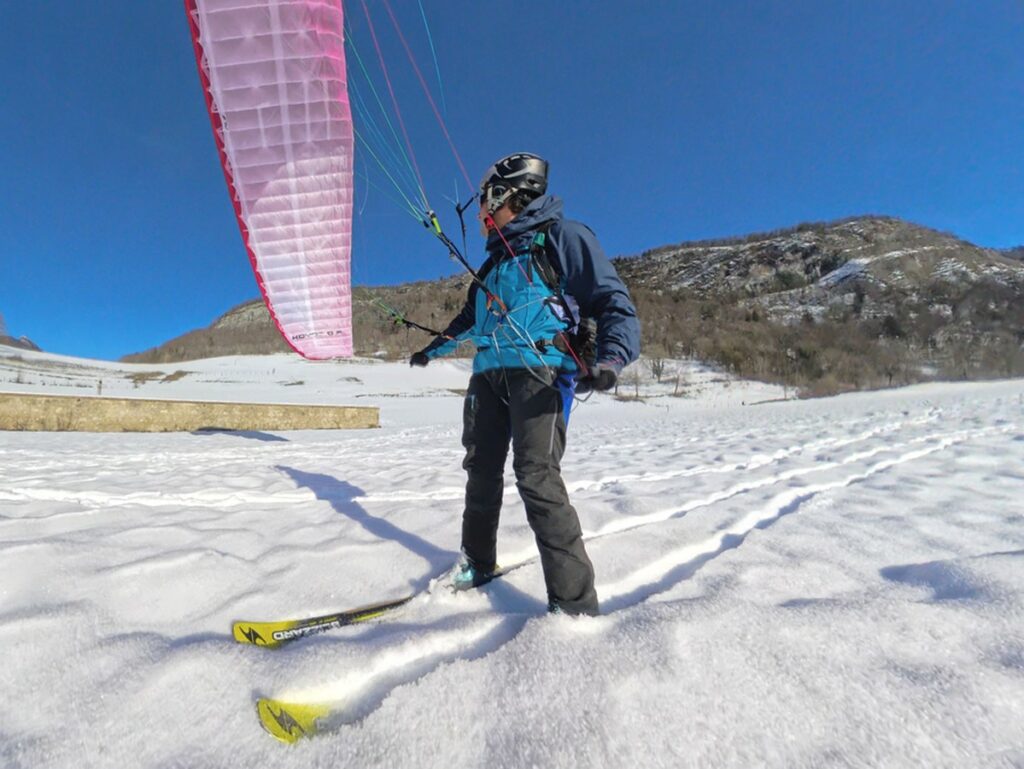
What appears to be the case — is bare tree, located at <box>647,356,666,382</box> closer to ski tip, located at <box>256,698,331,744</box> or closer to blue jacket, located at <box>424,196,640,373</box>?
blue jacket, located at <box>424,196,640,373</box>

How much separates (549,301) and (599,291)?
187 mm

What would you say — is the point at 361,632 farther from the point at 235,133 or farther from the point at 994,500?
the point at 235,133

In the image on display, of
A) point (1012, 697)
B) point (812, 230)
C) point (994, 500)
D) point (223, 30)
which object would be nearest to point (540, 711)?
point (1012, 697)

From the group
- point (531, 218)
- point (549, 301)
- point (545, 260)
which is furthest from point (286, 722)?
point (531, 218)

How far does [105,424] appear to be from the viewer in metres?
9.55

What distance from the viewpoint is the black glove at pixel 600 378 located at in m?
1.58

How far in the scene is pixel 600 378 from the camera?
160 centimetres

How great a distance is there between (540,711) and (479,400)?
1.11 meters

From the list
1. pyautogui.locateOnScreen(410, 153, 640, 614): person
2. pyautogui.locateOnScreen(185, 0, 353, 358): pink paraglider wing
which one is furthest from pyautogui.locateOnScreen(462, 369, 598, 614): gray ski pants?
Answer: pyautogui.locateOnScreen(185, 0, 353, 358): pink paraglider wing

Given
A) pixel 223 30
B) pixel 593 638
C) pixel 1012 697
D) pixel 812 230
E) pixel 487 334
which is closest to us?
pixel 1012 697

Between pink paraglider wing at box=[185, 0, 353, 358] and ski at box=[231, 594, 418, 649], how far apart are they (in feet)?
13.2

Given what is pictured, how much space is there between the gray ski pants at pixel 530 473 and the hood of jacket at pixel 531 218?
0.55m

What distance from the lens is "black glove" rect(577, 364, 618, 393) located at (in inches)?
62.4

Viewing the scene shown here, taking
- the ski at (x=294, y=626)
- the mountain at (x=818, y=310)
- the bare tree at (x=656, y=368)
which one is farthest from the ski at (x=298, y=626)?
the bare tree at (x=656, y=368)
